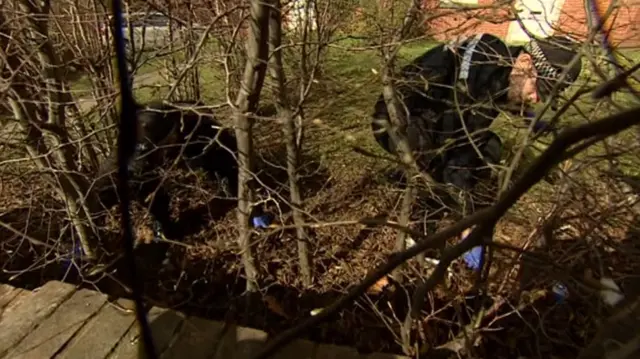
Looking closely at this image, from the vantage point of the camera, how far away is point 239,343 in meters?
1.72

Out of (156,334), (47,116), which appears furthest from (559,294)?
(47,116)

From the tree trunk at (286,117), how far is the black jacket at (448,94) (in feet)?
2.02

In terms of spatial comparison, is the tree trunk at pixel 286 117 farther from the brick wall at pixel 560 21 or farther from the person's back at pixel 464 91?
the brick wall at pixel 560 21

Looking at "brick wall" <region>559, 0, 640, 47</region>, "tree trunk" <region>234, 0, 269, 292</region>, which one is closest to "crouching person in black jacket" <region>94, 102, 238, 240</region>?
"tree trunk" <region>234, 0, 269, 292</region>

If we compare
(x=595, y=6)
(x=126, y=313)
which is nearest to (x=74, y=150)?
(x=126, y=313)

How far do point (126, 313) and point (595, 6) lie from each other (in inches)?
104

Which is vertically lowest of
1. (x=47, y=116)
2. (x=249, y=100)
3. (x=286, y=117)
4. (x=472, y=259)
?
(x=472, y=259)

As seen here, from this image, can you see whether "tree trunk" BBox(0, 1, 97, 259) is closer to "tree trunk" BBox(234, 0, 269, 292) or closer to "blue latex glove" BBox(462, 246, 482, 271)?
"tree trunk" BBox(234, 0, 269, 292)

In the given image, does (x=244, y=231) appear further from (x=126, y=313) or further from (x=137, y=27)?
(x=137, y=27)

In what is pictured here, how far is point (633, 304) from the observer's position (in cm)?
95

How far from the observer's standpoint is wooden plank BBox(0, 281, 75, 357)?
1745 mm

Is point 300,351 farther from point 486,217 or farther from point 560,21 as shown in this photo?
point 560,21

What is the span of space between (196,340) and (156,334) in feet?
0.46

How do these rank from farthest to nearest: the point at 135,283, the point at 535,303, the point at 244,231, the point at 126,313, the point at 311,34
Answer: the point at 311,34 < the point at 535,303 < the point at 244,231 < the point at 126,313 < the point at 135,283
